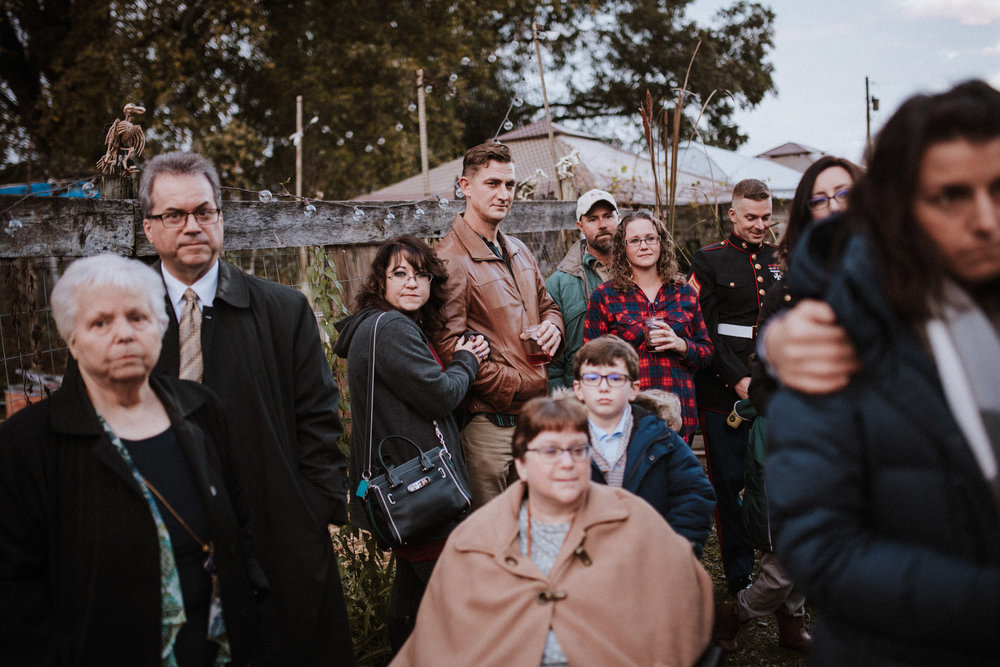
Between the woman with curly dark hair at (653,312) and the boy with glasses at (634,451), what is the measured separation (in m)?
0.80

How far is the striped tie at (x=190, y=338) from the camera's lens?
7.92 ft

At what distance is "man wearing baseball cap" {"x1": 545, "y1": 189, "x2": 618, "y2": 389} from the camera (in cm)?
427

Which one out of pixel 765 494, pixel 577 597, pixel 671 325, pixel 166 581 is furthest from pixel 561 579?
pixel 671 325

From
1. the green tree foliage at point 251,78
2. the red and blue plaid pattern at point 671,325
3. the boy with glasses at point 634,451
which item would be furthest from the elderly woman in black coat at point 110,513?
the green tree foliage at point 251,78

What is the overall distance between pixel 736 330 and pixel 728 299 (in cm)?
16

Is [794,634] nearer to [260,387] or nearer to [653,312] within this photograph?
[653,312]

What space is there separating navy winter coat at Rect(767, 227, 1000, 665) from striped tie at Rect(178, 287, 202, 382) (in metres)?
1.76

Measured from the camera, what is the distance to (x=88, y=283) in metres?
2.02

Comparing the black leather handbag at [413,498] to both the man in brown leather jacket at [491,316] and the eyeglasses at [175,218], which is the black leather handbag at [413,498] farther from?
the eyeglasses at [175,218]

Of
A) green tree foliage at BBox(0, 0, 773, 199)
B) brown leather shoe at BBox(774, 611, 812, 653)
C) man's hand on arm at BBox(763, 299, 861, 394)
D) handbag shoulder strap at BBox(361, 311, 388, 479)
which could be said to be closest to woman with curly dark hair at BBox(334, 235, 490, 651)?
handbag shoulder strap at BBox(361, 311, 388, 479)

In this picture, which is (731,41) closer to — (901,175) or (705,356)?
(705,356)

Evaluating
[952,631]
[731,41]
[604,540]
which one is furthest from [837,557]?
[731,41]

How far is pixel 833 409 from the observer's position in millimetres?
1269

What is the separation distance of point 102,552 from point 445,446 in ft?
4.53
